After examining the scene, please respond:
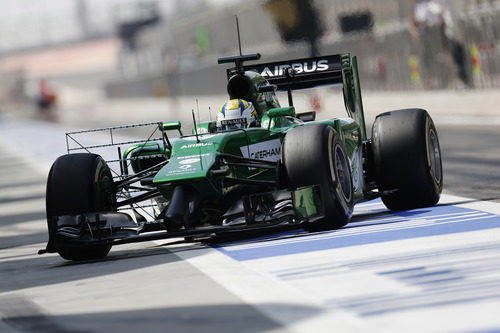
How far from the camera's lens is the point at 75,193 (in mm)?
10555

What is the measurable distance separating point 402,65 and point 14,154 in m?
13.7

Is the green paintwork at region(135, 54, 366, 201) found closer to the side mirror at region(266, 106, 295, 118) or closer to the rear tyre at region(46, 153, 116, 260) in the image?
the side mirror at region(266, 106, 295, 118)

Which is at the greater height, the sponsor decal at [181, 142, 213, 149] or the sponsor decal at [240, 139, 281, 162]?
the sponsor decal at [181, 142, 213, 149]

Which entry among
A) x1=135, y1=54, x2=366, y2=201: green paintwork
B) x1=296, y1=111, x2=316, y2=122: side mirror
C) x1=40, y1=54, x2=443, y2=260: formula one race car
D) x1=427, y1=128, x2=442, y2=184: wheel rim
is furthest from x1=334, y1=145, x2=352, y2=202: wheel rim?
x1=296, y1=111, x2=316, y2=122: side mirror

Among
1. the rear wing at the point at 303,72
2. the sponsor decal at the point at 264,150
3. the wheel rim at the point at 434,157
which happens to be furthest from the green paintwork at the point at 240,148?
the rear wing at the point at 303,72

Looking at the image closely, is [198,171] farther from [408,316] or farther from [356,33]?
[356,33]

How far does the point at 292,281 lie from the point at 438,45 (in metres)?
24.1

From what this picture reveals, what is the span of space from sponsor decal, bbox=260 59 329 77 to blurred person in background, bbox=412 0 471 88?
54.3 ft

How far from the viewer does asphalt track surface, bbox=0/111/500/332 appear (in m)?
6.63

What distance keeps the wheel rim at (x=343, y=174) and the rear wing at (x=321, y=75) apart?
6.31 ft

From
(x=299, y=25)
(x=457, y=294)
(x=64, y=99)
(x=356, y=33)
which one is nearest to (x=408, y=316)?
(x=457, y=294)

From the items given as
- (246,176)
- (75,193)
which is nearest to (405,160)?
(246,176)

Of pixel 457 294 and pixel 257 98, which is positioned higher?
pixel 257 98

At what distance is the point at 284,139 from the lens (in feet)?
34.1
